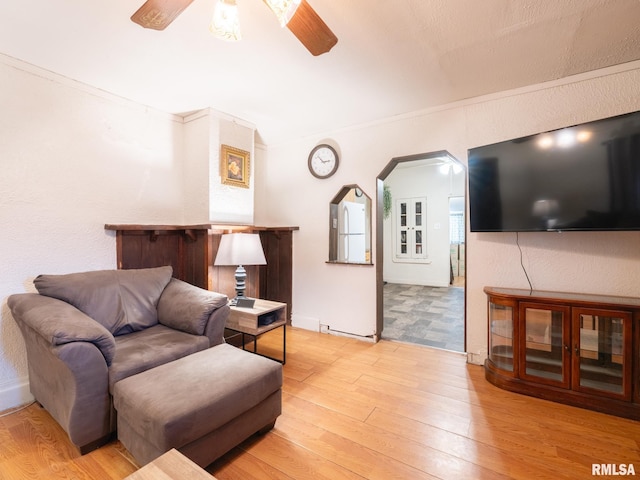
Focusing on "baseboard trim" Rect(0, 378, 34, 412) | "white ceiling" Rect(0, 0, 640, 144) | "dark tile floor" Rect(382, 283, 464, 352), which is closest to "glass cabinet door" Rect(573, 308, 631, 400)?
"dark tile floor" Rect(382, 283, 464, 352)

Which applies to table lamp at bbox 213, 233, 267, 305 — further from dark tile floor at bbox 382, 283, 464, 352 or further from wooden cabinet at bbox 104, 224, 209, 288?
dark tile floor at bbox 382, 283, 464, 352

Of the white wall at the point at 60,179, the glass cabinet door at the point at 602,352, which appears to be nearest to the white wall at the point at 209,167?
the white wall at the point at 60,179

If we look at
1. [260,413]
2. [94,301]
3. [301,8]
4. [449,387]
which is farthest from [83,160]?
[449,387]

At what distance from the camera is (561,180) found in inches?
82.9

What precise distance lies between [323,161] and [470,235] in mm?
1832

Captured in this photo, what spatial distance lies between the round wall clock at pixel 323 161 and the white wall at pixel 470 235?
9 cm

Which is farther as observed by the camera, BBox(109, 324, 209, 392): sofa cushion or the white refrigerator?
the white refrigerator

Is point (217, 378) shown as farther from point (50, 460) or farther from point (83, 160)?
point (83, 160)

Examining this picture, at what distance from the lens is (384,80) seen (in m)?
2.35

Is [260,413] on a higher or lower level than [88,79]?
lower

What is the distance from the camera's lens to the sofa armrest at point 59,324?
57.0 inches

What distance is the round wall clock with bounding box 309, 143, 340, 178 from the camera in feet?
11.2

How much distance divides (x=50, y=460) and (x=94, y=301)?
91cm

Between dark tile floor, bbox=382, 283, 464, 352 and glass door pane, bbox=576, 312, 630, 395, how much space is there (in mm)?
1054
